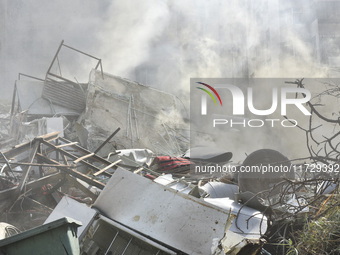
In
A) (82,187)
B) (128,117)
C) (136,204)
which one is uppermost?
(128,117)

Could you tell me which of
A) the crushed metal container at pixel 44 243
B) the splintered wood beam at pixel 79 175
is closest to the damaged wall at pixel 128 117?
the splintered wood beam at pixel 79 175

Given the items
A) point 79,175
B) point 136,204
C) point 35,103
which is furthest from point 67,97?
point 136,204

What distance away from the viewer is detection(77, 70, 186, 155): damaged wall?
1138 cm

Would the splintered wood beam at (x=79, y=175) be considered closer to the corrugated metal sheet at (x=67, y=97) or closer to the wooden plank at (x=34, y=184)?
the wooden plank at (x=34, y=184)

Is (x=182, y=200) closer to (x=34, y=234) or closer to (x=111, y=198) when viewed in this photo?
(x=111, y=198)

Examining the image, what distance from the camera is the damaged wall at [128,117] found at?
37.3 feet

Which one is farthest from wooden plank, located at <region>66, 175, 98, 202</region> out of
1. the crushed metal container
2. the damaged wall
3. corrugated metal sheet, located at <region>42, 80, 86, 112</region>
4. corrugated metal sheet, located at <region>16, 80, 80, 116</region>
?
corrugated metal sheet, located at <region>42, 80, 86, 112</region>

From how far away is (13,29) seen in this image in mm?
22969

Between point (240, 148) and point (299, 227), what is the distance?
9.99m

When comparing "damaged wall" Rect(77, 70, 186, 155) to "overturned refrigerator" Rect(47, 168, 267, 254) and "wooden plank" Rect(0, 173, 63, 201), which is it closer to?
"wooden plank" Rect(0, 173, 63, 201)

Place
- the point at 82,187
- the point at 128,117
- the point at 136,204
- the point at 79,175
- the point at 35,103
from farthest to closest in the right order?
the point at 35,103 → the point at 128,117 → the point at 82,187 → the point at 79,175 → the point at 136,204

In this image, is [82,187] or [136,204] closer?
[136,204]

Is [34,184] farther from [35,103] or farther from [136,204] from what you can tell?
[35,103]

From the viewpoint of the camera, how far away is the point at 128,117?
11938 millimetres
